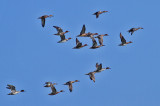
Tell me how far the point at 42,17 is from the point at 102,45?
34.3 ft

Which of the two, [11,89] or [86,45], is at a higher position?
[86,45]

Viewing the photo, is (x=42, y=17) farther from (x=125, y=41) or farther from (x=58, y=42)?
A: (x=125, y=41)

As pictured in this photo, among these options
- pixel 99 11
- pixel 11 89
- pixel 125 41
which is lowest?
pixel 11 89

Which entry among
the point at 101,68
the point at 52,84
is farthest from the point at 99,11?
the point at 52,84

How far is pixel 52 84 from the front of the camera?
214 feet

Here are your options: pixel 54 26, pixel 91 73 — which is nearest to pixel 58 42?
pixel 54 26

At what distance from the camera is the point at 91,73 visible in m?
64.7

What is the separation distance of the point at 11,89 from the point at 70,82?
869cm

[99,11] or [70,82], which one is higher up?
[99,11]

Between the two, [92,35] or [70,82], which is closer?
[70,82]

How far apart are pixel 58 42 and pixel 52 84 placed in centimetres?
624

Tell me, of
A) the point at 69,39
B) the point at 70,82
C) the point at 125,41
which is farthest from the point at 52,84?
the point at 125,41

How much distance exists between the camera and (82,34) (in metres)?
66.7

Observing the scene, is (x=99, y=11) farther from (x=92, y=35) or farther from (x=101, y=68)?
(x=101, y=68)
